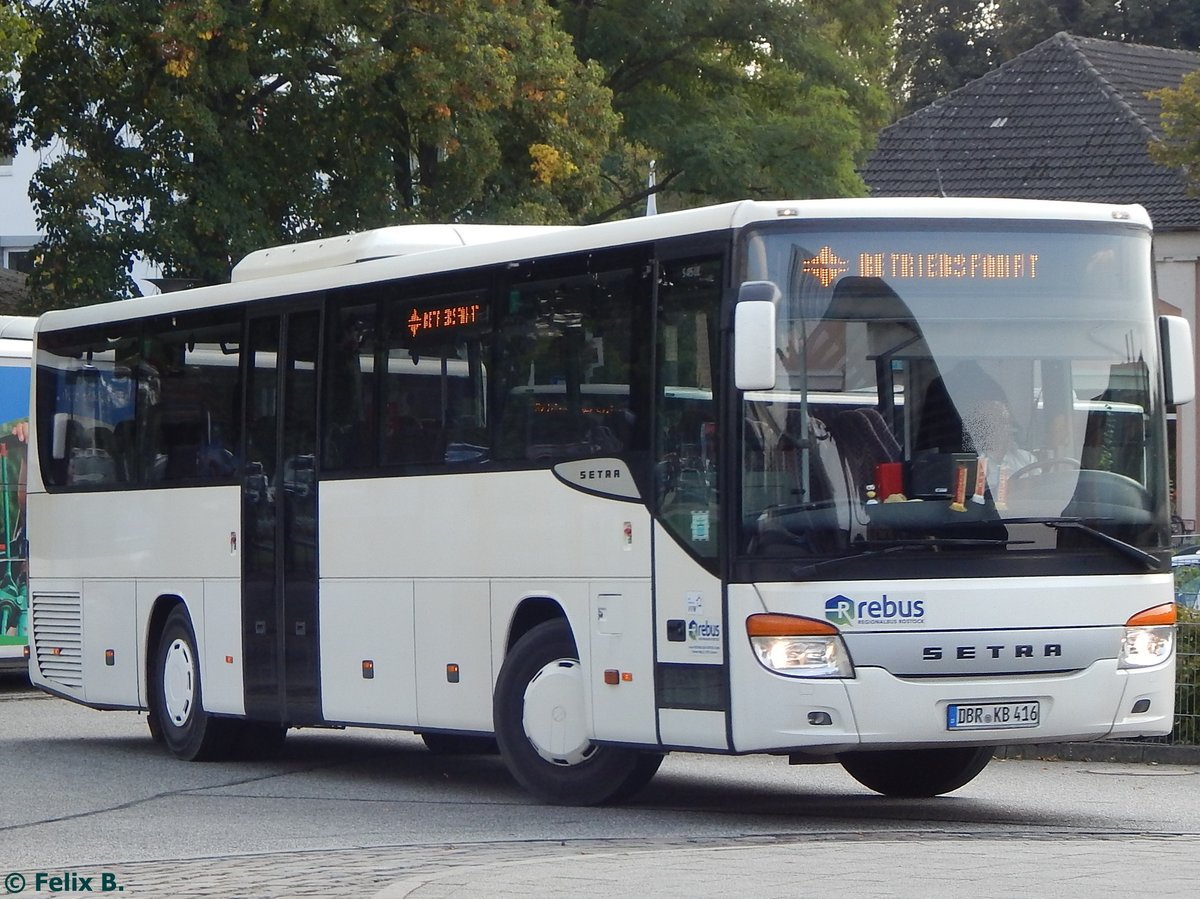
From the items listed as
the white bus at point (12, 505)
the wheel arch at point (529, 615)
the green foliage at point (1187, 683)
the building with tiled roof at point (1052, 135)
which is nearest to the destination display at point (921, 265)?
the wheel arch at point (529, 615)

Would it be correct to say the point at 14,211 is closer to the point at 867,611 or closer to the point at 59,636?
the point at 59,636

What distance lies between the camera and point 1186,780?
1459cm

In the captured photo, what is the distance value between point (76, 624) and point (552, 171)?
11173 millimetres

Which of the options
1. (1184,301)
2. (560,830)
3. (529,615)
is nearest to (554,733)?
(529,615)

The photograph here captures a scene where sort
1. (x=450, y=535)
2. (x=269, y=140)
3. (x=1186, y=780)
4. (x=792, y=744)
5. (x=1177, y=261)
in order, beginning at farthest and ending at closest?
(x=1177, y=261) < (x=269, y=140) < (x=1186, y=780) < (x=450, y=535) < (x=792, y=744)

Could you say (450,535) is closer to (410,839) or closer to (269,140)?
(410,839)

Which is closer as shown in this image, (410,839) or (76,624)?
(410,839)

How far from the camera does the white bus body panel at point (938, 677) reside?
10.6m

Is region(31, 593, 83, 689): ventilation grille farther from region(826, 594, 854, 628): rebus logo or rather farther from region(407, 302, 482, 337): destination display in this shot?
region(826, 594, 854, 628): rebus logo

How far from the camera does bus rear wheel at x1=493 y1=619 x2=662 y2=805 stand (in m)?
12.0

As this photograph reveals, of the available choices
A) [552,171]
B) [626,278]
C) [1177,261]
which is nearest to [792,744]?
[626,278]

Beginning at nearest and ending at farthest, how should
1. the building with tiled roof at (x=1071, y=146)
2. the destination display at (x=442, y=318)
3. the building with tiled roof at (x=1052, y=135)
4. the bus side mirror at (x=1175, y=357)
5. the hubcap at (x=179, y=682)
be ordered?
the bus side mirror at (x=1175, y=357) < the destination display at (x=442, y=318) < the hubcap at (x=179, y=682) < the building with tiled roof at (x=1071, y=146) < the building with tiled roof at (x=1052, y=135)

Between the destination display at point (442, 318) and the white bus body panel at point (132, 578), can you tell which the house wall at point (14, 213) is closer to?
the white bus body panel at point (132, 578)

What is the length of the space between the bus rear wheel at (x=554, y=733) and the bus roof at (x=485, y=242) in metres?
2.13
